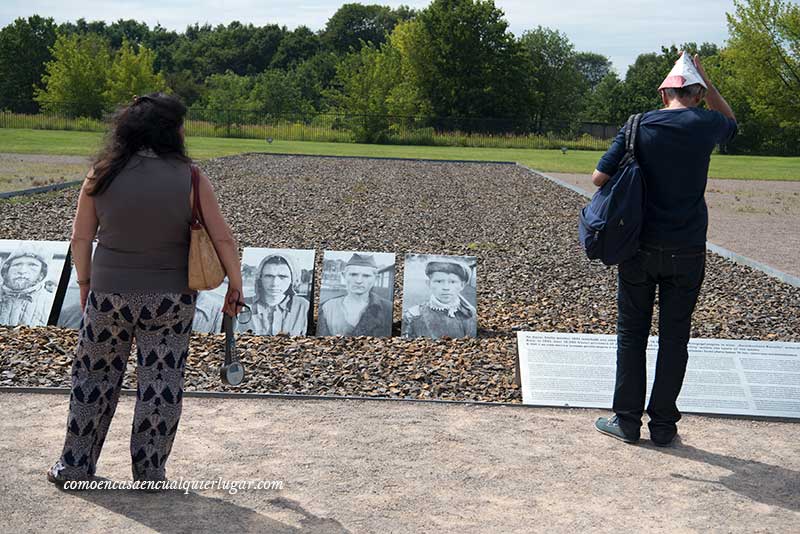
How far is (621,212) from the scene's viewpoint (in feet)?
16.8

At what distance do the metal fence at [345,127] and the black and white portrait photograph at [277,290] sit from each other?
4869cm

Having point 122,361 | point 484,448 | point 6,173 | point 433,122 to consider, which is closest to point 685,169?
point 484,448

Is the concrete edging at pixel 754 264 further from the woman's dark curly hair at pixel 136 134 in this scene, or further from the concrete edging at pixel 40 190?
→ the concrete edging at pixel 40 190

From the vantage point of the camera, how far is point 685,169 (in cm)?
518

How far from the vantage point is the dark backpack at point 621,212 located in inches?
201

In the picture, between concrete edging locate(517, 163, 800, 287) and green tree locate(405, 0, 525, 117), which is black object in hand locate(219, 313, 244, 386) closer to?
concrete edging locate(517, 163, 800, 287)

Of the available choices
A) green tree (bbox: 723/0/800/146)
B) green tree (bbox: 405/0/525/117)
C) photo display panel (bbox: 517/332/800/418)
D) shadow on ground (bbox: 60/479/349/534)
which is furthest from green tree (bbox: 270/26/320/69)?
shadow on ground (bbox: 60/479/349/534)

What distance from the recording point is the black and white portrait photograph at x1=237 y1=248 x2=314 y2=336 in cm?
779

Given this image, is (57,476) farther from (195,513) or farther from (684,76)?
(684,76)

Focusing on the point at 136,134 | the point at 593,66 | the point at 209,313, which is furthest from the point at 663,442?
the point at 593,66

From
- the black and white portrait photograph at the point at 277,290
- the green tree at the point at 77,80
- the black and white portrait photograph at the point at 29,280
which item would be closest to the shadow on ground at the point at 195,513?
the black and white portrait photograph at the point at 277,290

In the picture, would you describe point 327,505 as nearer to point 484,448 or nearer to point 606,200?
point 484,448

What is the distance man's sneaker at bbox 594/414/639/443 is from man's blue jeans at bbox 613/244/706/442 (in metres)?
0.03

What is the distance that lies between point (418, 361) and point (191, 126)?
2195 inches
